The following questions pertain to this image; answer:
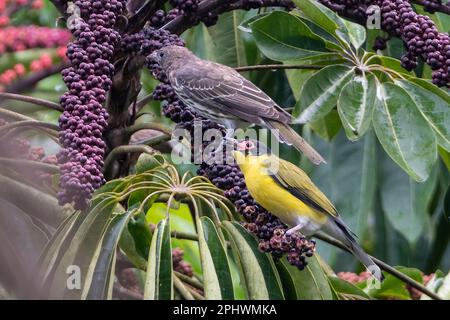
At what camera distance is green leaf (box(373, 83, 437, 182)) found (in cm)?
264

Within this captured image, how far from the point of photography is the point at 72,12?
298cm

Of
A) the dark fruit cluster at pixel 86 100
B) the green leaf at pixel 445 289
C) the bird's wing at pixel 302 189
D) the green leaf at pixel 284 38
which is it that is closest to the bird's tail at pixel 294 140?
the bird's wing at pixel 302 189

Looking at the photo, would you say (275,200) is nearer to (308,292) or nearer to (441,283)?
(308,292)

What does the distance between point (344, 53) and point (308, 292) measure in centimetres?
83

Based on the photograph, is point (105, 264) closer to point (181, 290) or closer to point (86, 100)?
point (181, 290)

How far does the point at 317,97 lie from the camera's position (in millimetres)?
2830

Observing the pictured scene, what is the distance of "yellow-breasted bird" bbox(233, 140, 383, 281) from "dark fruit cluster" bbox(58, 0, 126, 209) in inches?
20.3

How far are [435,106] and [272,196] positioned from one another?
59 cm

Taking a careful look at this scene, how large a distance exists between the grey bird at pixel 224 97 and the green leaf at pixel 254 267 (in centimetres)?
70

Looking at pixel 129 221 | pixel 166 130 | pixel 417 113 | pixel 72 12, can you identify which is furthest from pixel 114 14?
pixel 417 113

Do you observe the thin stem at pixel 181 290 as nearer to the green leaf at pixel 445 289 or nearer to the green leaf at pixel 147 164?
the green leaf at pixel 147 164

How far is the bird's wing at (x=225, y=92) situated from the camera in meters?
3.38

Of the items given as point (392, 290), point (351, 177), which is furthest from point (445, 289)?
point (351, 177)
